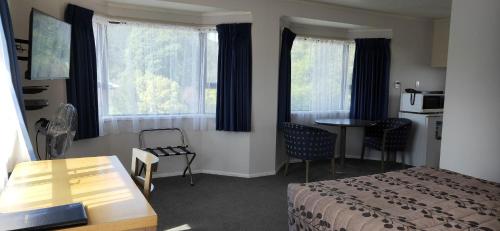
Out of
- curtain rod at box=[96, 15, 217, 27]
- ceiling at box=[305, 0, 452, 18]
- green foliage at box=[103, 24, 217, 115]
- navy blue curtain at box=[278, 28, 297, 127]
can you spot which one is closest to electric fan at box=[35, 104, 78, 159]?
green foliage at box=[103, 24, 217, 115]

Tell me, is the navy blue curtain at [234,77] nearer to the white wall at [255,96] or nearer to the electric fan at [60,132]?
the white wall at [255,96]

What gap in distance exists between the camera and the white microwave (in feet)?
16.9

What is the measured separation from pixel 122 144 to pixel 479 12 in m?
3.85

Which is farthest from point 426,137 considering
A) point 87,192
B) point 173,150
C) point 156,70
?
point 87,192

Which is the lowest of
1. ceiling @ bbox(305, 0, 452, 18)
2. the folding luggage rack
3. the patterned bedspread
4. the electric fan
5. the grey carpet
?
the grey carpet

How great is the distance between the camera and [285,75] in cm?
482

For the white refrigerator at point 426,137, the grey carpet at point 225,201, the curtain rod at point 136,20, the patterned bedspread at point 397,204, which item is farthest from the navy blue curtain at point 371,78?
the patterned bedspread at point 397,204

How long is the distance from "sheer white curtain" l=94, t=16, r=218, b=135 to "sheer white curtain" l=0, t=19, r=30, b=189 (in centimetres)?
182

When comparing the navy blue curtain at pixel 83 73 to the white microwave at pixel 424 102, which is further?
the white microwave at pixel 424 102

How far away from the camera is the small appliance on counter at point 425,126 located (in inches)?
203

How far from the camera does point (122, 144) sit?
423 cm

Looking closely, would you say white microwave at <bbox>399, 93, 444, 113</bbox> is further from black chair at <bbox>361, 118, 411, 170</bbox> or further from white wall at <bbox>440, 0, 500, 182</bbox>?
white wall at <bbox>440, 0, 500, 182</bbox>

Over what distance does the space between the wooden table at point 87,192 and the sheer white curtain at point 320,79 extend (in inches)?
141

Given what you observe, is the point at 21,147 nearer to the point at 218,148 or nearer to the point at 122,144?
the point at 122,144
